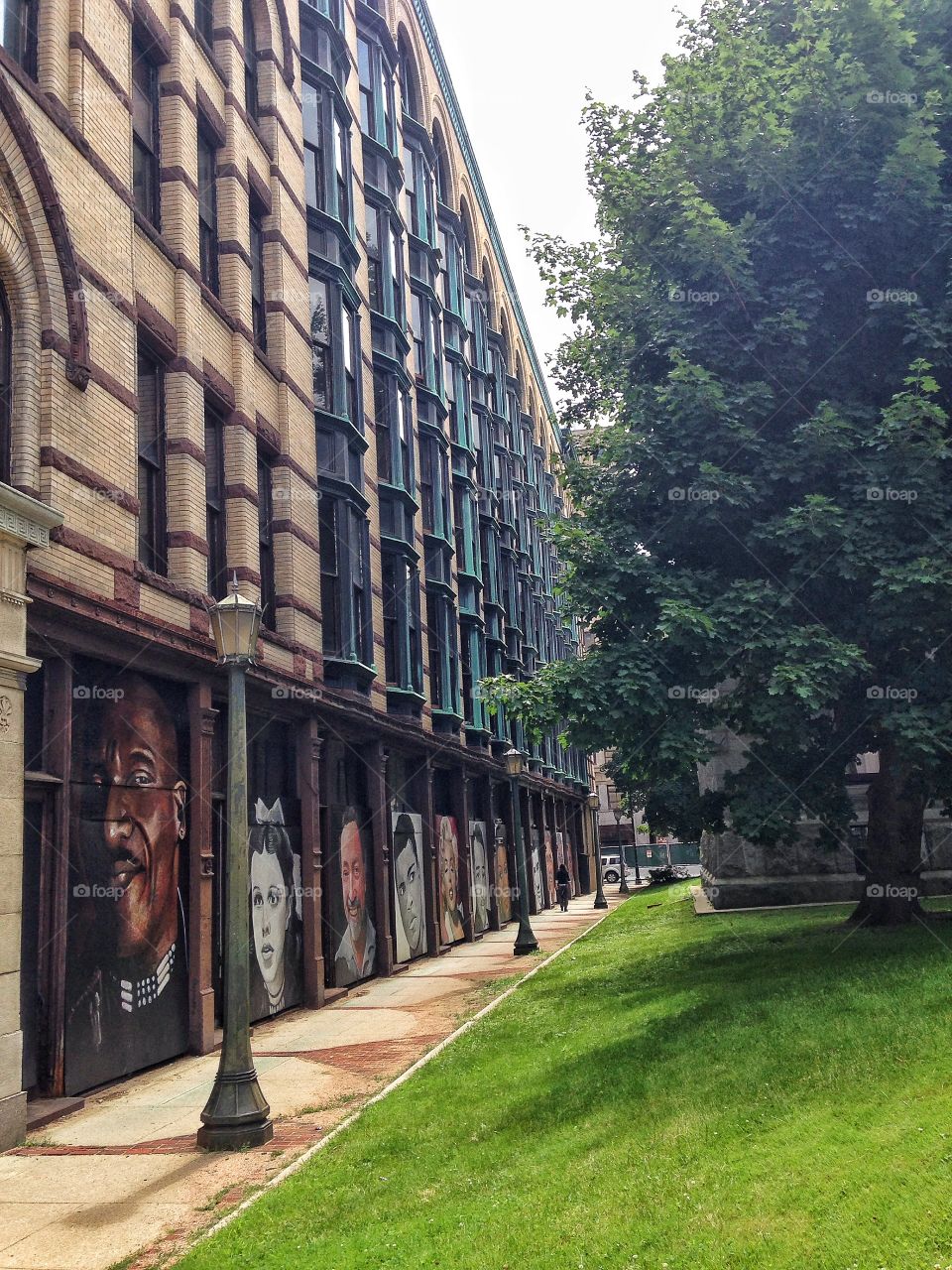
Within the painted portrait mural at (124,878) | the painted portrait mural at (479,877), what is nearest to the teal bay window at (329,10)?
the painted portrait mural at (124,878)

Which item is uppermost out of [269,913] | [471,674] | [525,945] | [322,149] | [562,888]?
[322,149]

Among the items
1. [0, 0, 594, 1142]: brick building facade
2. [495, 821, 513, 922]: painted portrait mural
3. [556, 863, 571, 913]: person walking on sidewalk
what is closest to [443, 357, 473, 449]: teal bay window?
[0, 0, 594, 1142]: brick building facade

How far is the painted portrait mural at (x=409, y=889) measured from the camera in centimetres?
2217

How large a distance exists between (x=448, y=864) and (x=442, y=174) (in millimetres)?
22749

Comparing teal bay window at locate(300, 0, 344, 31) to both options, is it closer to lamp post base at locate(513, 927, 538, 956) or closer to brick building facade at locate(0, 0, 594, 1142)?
brick building facade at locate(0, 0, 594, 1142)

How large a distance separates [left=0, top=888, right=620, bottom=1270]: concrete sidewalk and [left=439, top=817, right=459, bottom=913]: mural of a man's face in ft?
31.5

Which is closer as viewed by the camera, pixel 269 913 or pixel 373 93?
pixel 269 913

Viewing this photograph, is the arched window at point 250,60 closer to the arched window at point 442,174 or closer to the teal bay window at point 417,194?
the teal bay window at point 417,194

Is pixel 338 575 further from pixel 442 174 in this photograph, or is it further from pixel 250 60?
pixel 442 174

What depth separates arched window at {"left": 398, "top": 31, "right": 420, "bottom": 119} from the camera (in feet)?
101

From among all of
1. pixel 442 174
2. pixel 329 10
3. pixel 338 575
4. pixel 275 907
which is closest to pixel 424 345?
pixel 329 10

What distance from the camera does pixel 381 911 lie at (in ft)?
68.6

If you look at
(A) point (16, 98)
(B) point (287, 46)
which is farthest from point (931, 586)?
(B) point (287, 46)

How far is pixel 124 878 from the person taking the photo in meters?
11.7
